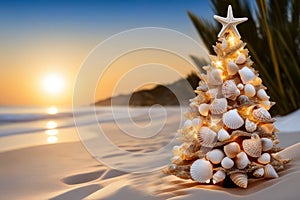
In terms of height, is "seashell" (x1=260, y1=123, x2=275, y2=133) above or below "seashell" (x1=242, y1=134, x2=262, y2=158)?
above

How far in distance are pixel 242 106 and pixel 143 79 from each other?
477 mm

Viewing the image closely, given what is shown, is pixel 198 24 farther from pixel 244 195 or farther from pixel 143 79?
pixel 244 195

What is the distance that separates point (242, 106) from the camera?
3.12 ft

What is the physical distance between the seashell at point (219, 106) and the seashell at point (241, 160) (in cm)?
12

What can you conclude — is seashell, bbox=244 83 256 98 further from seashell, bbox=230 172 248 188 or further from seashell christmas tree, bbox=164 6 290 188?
seashell, bbox=230 172 248 188

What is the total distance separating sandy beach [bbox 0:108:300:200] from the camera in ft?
2.88

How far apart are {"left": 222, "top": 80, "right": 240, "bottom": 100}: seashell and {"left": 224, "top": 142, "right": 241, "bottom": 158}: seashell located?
126 millimetres

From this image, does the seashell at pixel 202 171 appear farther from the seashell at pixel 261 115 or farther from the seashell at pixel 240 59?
the seashell at pixel 240 59

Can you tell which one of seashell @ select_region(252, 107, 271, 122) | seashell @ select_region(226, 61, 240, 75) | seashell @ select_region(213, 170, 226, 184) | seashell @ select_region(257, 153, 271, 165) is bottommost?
seashell @ select_region(213, 170, 226, 184)

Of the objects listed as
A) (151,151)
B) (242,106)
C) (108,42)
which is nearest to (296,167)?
(242,106)

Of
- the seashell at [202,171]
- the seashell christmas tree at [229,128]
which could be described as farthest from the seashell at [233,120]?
the seashell at [202,171]

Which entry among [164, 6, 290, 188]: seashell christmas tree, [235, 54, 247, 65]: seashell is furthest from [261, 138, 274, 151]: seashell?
[235, 54, 247, 65]: seashell

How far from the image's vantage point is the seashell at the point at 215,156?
917 mm

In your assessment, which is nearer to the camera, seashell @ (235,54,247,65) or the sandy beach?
the sandy beach
